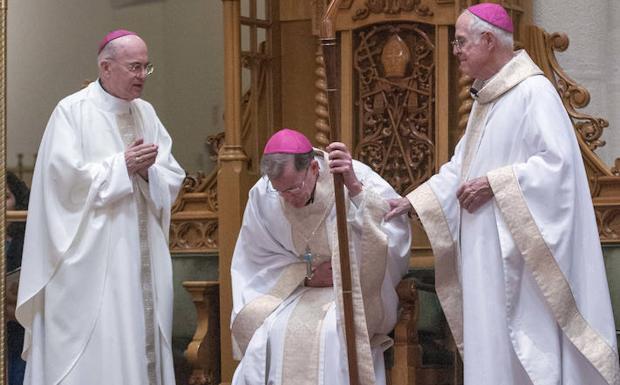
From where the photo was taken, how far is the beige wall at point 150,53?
347 inches

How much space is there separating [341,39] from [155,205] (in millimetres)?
1572

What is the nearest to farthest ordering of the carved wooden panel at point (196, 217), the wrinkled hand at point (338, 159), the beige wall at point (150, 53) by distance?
the wrinkled hand at point (338, 159)
the carved wooden panel at point (196, 217)
the beige wall at point (150, 53)

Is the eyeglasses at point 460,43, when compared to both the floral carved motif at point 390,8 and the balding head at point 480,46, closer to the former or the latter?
the balding head at point 480,46

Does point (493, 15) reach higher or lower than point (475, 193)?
higher

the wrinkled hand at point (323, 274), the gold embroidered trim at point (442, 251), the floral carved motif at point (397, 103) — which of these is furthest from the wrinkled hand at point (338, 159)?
the floral carved motif at point (397, 103)

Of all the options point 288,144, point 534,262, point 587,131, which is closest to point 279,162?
point 288,144

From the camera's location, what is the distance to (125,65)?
22.2 feet

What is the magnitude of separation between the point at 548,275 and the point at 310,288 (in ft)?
4.46

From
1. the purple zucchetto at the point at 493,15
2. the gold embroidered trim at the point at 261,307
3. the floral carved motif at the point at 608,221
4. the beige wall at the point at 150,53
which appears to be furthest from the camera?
the beige wall at the point at 150,53

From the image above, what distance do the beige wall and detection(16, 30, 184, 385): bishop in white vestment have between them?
1977 millimetres

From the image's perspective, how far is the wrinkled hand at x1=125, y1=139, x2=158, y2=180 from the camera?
6.61 metres

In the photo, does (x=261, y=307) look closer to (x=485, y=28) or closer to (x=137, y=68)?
(x=137, y=68)

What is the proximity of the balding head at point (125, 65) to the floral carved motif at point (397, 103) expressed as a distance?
1407mm

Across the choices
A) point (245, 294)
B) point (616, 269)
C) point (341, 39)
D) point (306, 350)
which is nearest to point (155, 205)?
point (245, 294)
